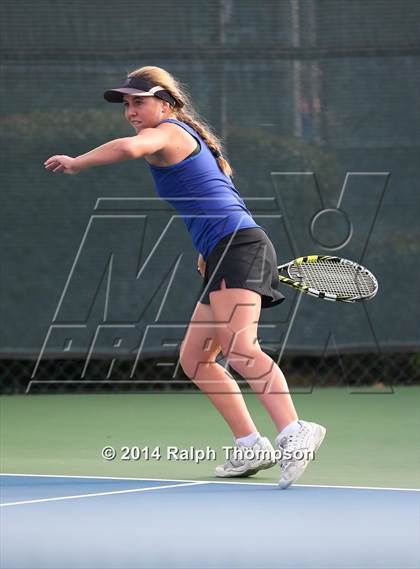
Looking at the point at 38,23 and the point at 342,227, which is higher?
the point at 38,23

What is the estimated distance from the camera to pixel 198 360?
5.10 m

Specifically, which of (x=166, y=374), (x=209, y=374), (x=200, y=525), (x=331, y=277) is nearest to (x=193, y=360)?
(x=209, y=374)

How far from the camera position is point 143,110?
4871 mm

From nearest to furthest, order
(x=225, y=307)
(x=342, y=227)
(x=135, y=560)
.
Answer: (x=135, y=560), (x=225, y=307), (x=342, y=227)

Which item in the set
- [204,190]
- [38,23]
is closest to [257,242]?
[204,190]

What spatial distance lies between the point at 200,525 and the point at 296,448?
0.61 metres

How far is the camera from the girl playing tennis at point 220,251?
4805 mm

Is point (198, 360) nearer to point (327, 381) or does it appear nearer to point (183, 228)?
point (183, 228)

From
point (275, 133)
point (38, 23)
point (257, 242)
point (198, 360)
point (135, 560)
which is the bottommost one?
point (135, 560)

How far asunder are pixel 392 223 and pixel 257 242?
295 centimetres

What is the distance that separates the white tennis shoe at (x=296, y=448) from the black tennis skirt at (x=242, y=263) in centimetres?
48

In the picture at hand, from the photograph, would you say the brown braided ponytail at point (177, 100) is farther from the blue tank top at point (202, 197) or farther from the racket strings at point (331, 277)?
the racket strings at point (331, 277)
